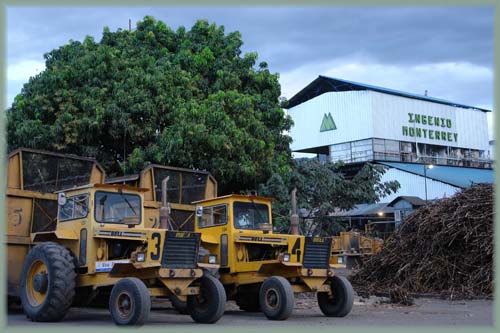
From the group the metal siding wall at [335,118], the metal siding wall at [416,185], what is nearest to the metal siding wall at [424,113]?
the metal siding wall at [335,118]

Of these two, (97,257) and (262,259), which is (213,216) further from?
(97,257)

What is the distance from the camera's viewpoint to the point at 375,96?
5291 centimetres

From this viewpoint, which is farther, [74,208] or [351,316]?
[351,316]

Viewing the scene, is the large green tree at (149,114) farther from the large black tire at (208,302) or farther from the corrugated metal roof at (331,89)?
the corrugated metal roof at (331,89)

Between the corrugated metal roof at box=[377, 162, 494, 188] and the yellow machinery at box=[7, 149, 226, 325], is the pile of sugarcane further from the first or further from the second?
the corrugated metal roof at box=[377, 162, 494, 188]

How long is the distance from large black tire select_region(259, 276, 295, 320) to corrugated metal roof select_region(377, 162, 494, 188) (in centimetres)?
3571

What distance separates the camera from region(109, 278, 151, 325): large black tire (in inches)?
439

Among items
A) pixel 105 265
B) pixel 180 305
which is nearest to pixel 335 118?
pixel 180 305

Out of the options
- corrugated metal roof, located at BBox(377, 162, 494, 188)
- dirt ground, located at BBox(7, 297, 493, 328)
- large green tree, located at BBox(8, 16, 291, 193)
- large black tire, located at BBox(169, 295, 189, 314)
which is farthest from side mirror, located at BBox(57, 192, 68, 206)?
corrugated metal roof, located at BBox(377, 162, 494, 188)

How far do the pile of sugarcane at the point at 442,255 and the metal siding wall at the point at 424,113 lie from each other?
3236 cm

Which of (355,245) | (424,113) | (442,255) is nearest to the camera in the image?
(442,255)

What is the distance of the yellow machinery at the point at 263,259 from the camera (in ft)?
45.8

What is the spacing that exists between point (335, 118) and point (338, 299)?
42.3m

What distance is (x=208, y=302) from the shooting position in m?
12.7
